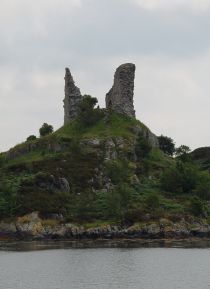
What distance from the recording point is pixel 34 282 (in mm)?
69562

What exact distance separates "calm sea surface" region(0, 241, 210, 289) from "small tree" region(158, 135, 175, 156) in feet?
323

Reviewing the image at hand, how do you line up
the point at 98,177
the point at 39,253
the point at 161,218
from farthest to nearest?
1. the point at 98,177
2. the point at 161,218
3. the point at 39,253

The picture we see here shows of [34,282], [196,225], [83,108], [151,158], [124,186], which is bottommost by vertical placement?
[34,282]

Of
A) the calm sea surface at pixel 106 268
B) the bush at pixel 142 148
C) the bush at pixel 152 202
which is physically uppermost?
the bush at pixel 142 148

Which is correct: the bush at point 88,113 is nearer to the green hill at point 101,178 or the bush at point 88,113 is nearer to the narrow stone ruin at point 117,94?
the green hill at point 101,178

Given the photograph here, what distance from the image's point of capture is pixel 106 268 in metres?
80.4

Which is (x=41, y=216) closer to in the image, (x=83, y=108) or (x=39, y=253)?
(x=39, y=253)

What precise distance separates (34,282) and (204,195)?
75.7 meters

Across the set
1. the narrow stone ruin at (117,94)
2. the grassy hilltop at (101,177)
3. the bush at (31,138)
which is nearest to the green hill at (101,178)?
the grassy hilltop at (101,177)

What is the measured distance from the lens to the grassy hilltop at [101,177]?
124394 millimetres

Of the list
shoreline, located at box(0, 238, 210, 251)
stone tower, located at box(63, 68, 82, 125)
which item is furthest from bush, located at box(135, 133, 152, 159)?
shoreline, located at box(0, 238, 210, 251)

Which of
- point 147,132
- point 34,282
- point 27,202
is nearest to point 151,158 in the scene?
point 147,132

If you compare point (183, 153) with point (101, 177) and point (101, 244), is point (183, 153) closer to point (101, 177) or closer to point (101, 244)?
point (101, 177)

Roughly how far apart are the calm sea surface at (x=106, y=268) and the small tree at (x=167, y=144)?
9836cm
